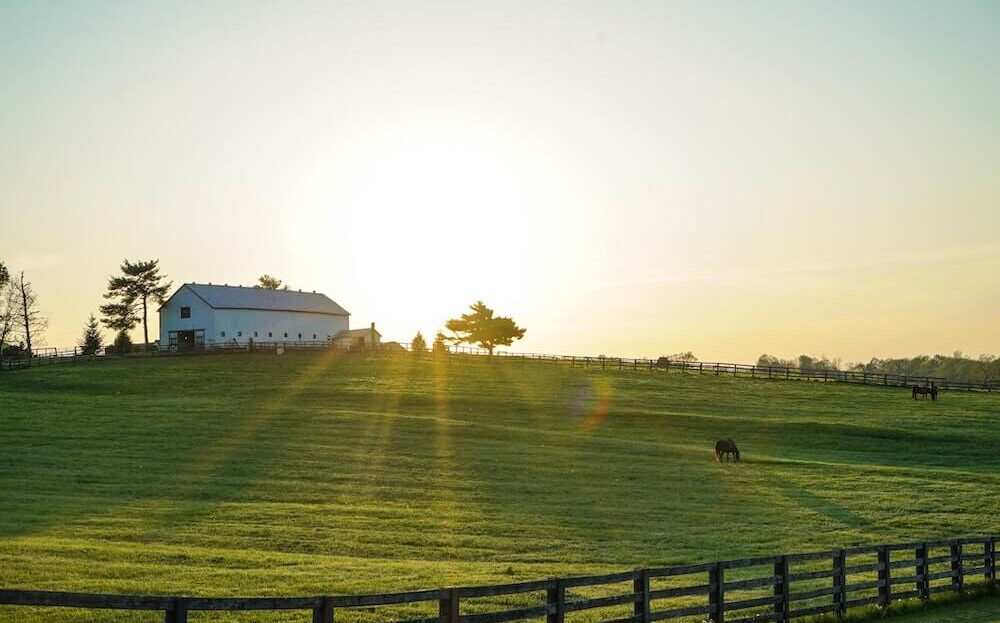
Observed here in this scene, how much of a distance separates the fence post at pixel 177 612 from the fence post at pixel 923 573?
53.2 feet

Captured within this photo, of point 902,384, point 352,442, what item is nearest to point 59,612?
point 352,442

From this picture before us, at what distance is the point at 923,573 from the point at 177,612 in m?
16.5

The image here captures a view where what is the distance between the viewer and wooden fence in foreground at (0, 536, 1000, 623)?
11.6 meters

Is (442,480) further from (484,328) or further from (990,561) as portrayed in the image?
(484,328)

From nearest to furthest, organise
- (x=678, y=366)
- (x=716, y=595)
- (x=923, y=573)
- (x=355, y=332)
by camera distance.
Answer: (x=716, y=595)
(x=923, y=573)
(x=678, y=366)
(x=355, y=332)

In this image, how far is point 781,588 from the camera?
18625mm

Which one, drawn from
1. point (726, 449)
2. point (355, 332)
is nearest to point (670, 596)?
point (726, 449)

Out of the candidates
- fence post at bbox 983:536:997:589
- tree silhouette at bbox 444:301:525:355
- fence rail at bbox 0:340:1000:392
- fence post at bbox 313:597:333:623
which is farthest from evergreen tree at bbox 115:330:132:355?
fence post at bbox 313:597:333:623

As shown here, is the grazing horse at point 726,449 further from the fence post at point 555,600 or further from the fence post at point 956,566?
the fence post at point 555,600

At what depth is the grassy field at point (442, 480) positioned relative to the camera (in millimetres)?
24797

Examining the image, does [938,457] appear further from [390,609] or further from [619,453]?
[390,609]

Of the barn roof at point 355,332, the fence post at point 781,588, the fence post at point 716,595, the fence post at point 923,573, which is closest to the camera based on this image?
the fence post at point 716,595

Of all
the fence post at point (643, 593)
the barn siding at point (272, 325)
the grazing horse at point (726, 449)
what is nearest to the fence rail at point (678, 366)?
the barn siding at point (272, 325)

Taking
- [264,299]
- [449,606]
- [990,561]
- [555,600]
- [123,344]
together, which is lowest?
[990,561]
